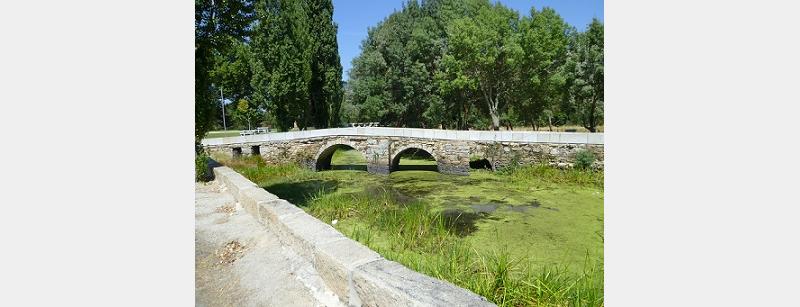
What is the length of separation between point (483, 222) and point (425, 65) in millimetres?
17938

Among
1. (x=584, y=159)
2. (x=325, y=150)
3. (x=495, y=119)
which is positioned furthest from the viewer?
(x=495, y=119)

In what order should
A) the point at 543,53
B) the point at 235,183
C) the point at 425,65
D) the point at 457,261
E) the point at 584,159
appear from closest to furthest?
the point at 457,261, the point at 235,183, the point at 584,159, the point at 543,53, the point at 425,65

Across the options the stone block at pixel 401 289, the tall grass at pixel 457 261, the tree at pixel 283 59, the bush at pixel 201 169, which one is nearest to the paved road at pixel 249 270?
the stone block at pixel 401 289

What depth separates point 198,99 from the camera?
316 inches

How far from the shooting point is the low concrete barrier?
2.00m

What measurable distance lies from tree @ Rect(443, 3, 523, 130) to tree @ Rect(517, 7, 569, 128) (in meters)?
0.63

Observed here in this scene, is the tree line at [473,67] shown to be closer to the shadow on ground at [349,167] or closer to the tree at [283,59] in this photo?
the shadow on ground at [349,167]

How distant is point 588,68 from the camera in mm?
19656

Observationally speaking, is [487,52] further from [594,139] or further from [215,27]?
[215,27]

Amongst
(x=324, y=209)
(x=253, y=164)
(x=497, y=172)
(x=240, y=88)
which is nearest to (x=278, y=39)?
(x=253, y=164)

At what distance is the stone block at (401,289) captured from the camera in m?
1.94

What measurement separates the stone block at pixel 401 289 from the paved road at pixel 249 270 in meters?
0.41

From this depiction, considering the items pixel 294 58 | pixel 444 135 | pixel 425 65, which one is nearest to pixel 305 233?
pixel 444 135

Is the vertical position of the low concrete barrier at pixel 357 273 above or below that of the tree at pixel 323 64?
below
